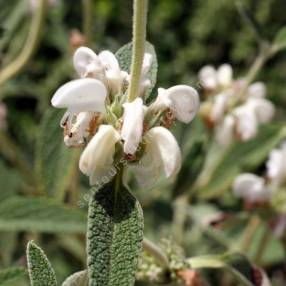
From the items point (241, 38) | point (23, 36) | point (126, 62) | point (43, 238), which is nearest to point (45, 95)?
point (23, 36)

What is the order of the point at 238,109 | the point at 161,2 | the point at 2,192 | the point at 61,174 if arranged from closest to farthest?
the point at 61,174, the point at 2,192, the point at 238,109, the point at 161,2

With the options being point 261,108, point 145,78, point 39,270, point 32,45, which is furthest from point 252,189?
point 39,270

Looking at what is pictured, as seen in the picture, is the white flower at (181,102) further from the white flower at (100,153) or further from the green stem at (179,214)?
the green stem at (179,214)

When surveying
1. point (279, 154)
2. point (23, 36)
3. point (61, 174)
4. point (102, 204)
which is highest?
point (23, 36)

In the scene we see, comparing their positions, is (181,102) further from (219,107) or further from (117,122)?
(219,107)

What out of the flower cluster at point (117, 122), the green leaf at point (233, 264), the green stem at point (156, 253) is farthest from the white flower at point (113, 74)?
the green leaf at point (233, 264)

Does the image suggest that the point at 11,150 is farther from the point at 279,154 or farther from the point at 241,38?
the point at 241,38
